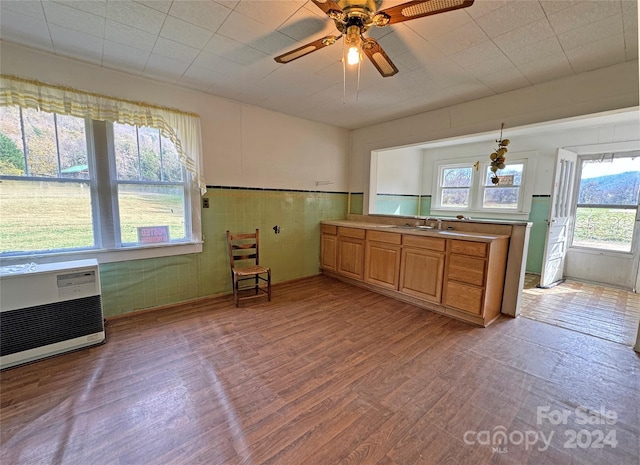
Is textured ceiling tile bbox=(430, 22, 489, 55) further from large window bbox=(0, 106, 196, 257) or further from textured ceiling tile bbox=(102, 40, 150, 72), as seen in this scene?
large window bbox=(0, 106, 196, 257)

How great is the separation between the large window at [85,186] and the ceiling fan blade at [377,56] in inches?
93.0

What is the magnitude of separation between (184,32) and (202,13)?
1.01 ft

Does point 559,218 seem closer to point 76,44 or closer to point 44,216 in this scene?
point 76,44

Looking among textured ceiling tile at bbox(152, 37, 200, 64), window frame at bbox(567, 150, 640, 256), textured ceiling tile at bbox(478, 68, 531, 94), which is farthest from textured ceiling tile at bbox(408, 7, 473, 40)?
window frame at bbox(567, 150, 640, 256)

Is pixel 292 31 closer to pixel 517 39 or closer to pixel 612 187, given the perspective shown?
pixel 517 39

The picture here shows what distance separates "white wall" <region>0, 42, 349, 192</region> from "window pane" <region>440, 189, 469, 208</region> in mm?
2464

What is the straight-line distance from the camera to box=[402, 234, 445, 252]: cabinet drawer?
308 centimetres

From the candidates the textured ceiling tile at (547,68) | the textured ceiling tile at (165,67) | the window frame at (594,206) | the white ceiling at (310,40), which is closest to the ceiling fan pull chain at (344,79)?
the white ceiling at (310,40)

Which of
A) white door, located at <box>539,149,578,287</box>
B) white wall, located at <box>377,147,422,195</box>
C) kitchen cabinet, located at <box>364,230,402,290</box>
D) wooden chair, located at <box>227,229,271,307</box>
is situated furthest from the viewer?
white wall, located at <box>377,147,422,195</box>

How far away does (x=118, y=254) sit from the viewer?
2816 mm

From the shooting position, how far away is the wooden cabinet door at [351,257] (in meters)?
3.95

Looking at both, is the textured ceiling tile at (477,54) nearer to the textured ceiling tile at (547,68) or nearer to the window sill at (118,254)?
the textured ceiling tile at (547,68)

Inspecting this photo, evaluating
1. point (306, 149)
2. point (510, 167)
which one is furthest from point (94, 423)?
point (510, 167)

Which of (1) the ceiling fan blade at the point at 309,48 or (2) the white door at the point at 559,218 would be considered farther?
(2) the white door at the point at 559,218
